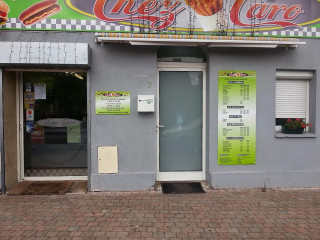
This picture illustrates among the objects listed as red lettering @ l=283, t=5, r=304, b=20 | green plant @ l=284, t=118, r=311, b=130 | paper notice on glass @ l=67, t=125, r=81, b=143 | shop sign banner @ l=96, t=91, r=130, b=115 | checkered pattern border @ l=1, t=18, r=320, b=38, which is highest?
red lettering @ l=283, t=5, r=304, b=20

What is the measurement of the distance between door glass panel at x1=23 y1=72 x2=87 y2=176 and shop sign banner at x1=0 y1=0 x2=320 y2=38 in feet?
3.78

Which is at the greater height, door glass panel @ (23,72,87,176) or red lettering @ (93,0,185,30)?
red lettering @ (93,0,185,30)

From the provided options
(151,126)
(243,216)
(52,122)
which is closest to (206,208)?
(243,216)

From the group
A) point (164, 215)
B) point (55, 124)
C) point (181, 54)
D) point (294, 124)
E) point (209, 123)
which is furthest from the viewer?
point (55, 124)

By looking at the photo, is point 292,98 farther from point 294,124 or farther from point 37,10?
point 37,10

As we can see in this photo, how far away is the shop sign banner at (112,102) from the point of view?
586 centimetres

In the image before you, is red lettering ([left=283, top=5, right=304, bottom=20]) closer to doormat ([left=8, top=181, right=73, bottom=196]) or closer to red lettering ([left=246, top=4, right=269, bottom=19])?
red lettering ([left=246, top=4, right=269, bottom=19])

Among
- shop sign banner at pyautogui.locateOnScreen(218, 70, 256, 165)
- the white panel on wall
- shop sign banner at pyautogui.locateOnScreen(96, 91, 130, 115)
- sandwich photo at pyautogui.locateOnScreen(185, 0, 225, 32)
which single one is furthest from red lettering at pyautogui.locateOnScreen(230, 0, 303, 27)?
the white panel on wall

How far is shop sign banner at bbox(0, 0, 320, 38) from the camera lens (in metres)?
5.75

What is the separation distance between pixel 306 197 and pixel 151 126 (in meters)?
3.34

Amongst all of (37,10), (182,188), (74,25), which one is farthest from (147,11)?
(182,188)

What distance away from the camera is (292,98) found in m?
6.52

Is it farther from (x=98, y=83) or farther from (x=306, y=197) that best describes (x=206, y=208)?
(x=98, y=83)

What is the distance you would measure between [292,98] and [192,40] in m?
2.77
